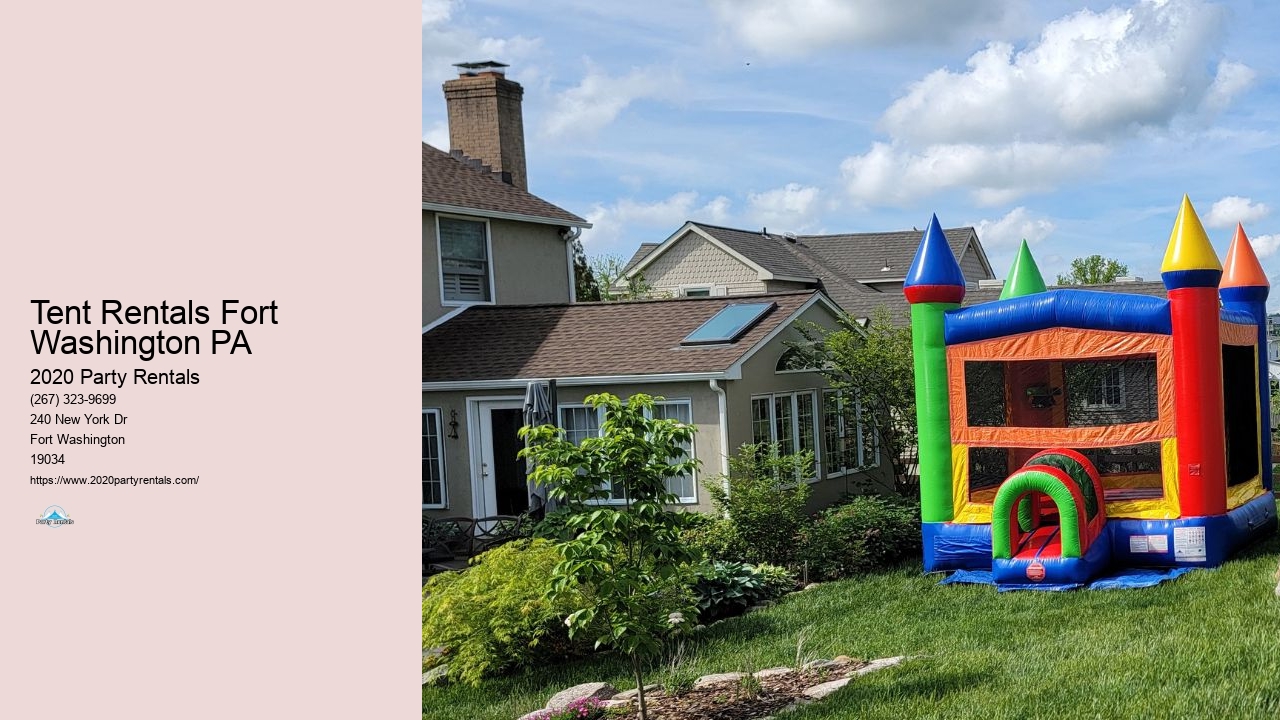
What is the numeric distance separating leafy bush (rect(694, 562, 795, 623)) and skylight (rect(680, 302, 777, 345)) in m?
4.07

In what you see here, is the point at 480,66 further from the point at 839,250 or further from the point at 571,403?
the point at 839,250

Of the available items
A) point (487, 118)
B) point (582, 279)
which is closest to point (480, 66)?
point (487, 118)

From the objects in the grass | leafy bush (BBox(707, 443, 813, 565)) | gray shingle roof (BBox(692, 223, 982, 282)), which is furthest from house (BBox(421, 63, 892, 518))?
gray shingle roof (BBox(692, 223, 982, 282))

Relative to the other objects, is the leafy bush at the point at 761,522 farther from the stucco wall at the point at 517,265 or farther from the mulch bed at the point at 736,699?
the stucco wall at the point at 517,265

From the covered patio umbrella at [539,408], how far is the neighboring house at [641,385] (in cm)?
17

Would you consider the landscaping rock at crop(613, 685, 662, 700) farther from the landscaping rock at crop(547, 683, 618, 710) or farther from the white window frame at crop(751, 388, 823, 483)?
the white window frame at crop(751, 388, 823, 483)

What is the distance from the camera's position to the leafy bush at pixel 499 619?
10141 mm

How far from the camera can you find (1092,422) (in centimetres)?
1335

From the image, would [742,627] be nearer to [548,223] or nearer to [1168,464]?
[1168,464]

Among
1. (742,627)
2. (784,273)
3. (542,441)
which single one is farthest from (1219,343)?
(784,273)

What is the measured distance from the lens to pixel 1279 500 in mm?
17859
